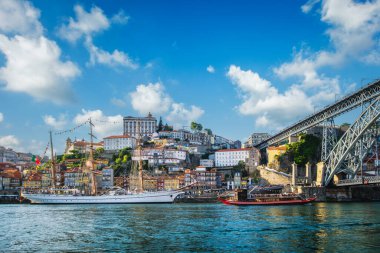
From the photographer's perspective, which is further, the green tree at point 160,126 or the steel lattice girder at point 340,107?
the green tree at point 160,126

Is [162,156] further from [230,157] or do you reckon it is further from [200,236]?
[200,236]

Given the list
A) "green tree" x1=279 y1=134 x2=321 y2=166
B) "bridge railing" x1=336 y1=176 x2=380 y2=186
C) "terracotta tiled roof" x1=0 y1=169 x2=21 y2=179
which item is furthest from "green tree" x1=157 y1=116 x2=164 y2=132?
"bridge railing" x1=336 y1=176 x2=380 y2=186

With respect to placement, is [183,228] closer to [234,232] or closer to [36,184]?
[234,232]

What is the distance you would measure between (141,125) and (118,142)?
22.4m

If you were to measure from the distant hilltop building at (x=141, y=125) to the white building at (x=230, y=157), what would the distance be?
3744 centimetres

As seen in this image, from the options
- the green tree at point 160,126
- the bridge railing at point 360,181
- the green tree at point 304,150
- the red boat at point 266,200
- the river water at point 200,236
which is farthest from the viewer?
the green tree at point 160,126

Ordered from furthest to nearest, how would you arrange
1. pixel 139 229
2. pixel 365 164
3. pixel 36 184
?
pixel 36 184 → pixel 365 164 → pixel 139 229

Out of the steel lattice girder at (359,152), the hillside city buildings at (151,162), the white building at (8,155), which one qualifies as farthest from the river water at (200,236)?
the white building at (8,155)

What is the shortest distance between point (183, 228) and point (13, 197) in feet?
224

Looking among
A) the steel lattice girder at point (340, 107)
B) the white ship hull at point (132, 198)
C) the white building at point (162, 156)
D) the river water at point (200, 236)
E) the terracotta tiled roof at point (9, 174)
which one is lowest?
the white ship hull at point (132, 198)

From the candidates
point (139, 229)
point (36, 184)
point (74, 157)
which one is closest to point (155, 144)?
point (74, 157)

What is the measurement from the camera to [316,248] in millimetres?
19625

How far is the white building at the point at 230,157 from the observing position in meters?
108

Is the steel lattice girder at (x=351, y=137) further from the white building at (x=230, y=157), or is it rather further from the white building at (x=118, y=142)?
the white building at (x=118, y=142)
